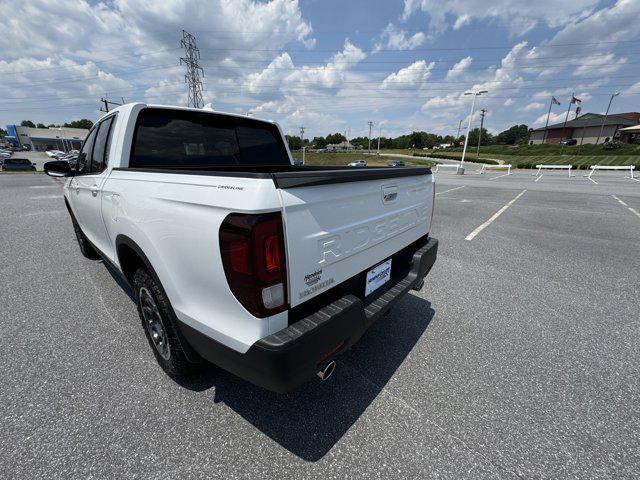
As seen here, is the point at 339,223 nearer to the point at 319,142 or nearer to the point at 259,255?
the point at 259,255

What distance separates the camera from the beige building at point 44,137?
3336 inches

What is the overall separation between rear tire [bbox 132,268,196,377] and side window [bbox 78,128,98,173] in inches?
82.7

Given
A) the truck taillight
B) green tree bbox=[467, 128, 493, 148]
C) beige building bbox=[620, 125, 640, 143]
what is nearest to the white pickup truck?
the truck taillight

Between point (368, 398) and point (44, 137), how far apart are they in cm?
11860

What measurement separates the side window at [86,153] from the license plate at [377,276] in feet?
11.2

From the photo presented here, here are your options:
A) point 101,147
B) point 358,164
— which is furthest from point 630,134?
point 101,147

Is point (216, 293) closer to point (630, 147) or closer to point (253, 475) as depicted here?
point (253, 475)

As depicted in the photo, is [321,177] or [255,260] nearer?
[255,260]

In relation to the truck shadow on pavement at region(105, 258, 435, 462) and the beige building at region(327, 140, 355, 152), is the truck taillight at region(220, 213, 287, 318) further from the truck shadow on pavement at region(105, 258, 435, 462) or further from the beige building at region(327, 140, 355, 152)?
the beige building at region(327, 140, 355, 152)

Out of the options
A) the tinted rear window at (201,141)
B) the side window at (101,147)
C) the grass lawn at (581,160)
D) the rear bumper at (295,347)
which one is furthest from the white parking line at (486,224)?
the grass lawn at (581,160)

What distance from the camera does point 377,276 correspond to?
2.20 metres

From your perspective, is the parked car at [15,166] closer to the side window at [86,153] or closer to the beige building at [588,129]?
the side window at [86,153]

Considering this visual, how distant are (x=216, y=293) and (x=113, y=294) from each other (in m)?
2.79

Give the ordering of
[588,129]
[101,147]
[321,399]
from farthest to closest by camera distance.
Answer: [588,129] → [101,147] → [321,399]
